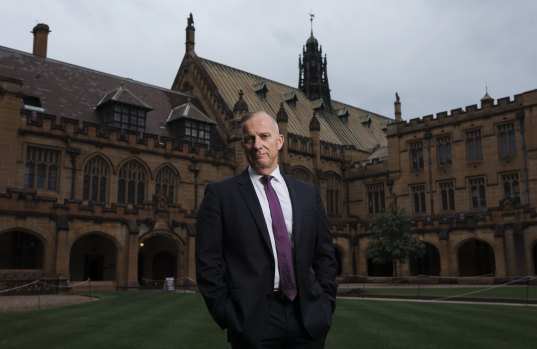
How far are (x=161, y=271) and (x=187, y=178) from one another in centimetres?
659

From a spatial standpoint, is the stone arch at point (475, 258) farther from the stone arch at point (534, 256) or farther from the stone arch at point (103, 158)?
the stone arch at point (103, 158)

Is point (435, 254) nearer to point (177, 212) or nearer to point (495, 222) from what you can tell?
point (495, 222)

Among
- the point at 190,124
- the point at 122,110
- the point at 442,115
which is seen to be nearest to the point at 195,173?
the point at 190,124

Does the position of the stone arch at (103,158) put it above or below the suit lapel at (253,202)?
above

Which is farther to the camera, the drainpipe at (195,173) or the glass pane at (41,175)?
the drainpipe at (195,173)

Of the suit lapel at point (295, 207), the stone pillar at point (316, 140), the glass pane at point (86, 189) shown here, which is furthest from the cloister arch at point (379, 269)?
the suit lapel at point (295, 207)

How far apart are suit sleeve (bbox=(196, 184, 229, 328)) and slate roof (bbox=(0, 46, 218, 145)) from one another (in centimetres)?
3075

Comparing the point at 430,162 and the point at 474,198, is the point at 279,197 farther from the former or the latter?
the point at 430,162

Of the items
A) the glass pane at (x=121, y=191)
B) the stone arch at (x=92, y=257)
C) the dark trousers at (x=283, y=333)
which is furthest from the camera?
the glass pane at (x=121, y=191)

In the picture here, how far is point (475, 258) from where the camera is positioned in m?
35.7

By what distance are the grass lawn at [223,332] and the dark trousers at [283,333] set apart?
5.79 metres

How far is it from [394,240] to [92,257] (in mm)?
18683

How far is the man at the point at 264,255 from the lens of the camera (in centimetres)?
331

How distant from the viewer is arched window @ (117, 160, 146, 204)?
3222 cm
